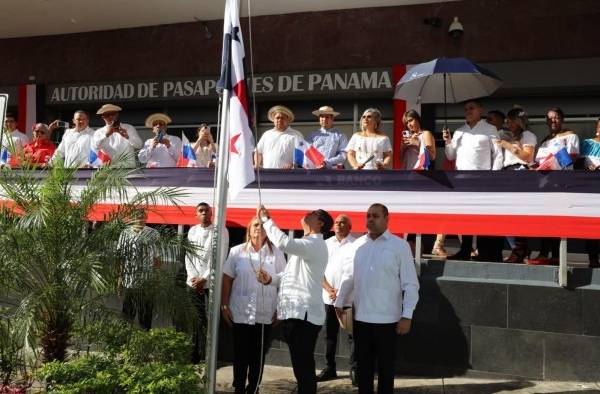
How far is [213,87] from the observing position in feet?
46.0

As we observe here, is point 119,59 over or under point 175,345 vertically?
over

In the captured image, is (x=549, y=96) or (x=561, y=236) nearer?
(x=561, y=236)

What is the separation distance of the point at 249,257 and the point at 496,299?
8.68 ft

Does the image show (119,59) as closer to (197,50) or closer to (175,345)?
(197,50)

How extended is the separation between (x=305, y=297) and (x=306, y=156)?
9.42 ft

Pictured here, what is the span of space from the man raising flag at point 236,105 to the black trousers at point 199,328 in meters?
1.53

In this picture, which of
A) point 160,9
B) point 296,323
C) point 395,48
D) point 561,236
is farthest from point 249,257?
point 160,9

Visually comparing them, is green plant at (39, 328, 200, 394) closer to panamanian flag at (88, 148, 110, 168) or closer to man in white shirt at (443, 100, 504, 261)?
man in white shirt at (443, 100, 504, 261)

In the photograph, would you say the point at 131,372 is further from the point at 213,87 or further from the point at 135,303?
the point at 213,87

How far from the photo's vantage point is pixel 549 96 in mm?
12070

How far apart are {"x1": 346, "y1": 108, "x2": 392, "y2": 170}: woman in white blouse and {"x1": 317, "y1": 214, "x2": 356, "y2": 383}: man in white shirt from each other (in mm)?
1122

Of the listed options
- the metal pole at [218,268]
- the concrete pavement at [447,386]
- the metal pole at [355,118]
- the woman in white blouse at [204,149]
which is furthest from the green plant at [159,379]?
the metal pole at [355,118]

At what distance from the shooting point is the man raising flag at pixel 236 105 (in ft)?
17.7

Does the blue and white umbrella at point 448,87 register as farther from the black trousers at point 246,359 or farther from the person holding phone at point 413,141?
the black trousers at point 246,359
